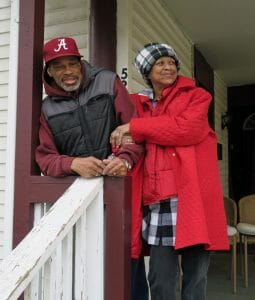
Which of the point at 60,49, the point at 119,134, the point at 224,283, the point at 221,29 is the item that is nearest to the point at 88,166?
the point at 119,134

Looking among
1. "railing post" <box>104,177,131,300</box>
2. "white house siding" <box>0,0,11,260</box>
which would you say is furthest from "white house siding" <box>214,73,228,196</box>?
"railing post" <box>104,177,131,300</box>

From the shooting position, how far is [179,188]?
6.45ft

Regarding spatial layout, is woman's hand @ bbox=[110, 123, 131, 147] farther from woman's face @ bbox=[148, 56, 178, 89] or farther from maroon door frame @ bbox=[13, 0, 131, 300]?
woman's face @ bbox=[148, 56, 178, 89]

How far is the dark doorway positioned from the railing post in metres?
5.79

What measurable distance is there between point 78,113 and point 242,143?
19.5 ft

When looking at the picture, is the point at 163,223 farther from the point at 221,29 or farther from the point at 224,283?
the point at 221,29

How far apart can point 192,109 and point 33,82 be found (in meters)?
0.86

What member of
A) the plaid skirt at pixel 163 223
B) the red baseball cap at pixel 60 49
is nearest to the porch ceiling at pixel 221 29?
the red baseball cap at pixel 60 49

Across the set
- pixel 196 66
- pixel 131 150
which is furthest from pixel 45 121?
pixel 196 66

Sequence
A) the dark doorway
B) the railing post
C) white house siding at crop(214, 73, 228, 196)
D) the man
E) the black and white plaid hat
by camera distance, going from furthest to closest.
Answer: the dark doorway < white house siding at crop(214, 73, 228, 196) < the black and white plaid hat < the man < the railing post

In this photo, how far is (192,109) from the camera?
2.01 metres

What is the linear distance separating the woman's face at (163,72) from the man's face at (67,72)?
0.37m

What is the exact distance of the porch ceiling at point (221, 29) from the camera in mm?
4258

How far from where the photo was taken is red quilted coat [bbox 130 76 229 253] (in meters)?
1.92
